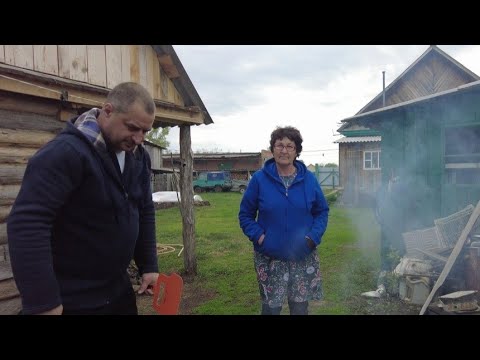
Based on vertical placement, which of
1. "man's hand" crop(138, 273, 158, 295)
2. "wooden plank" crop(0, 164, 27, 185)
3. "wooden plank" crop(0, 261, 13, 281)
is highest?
"wooden plank" crop(0, 164, 27, 185)

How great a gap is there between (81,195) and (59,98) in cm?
306

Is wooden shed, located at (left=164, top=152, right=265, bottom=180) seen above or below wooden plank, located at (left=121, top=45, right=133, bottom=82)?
below

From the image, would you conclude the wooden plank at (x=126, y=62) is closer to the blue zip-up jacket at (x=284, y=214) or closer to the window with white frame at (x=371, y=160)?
the blue zip-up jacket at (x=284, y=214)

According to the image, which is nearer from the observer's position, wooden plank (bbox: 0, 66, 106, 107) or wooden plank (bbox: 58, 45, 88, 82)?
wooden plank (bbox: 0, 66, 106, 107)

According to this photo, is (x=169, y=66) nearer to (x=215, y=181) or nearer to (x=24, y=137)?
(x=24, y=137)

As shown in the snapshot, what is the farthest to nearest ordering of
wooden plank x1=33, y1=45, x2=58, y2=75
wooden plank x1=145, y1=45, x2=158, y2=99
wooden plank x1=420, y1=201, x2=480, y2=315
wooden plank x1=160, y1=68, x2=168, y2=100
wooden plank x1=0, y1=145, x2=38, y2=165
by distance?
wooden plank x1=160, y1=68, x2=168, y2=100 → wooden plank x1=145, y1=45, x2=158, y2=99 → wooden plank x1=420, y1=201, x2=480, y2=315 → wooden plank x1=33, y1=45, x2=58, y2=75 → wooden plank x1=0, y1=145, x2=38, y2=165

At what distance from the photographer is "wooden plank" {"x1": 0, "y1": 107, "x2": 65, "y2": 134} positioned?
400cm

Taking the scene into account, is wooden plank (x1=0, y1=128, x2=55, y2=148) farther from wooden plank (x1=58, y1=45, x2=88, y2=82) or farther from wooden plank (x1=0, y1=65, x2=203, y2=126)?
wooden plank (x1=58, y1=45, x2=88, y2=82)

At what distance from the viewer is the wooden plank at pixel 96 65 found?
4902 mm

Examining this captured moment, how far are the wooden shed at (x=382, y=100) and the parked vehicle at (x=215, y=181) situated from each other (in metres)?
11.5

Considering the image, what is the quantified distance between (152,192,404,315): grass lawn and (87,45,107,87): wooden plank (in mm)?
3333

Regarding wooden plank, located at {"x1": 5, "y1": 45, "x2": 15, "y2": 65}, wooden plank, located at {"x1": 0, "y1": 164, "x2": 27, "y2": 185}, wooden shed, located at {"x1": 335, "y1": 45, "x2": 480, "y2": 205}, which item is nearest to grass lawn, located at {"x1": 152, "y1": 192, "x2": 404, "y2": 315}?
wooden plank, located at {"x1": 0, "y1": 164, "x2": 27, "y2": 185}

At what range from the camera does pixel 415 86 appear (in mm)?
17469

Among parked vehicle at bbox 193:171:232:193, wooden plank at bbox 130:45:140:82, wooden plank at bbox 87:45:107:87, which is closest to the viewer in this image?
wooden plank at bbox 87:45:107:87
